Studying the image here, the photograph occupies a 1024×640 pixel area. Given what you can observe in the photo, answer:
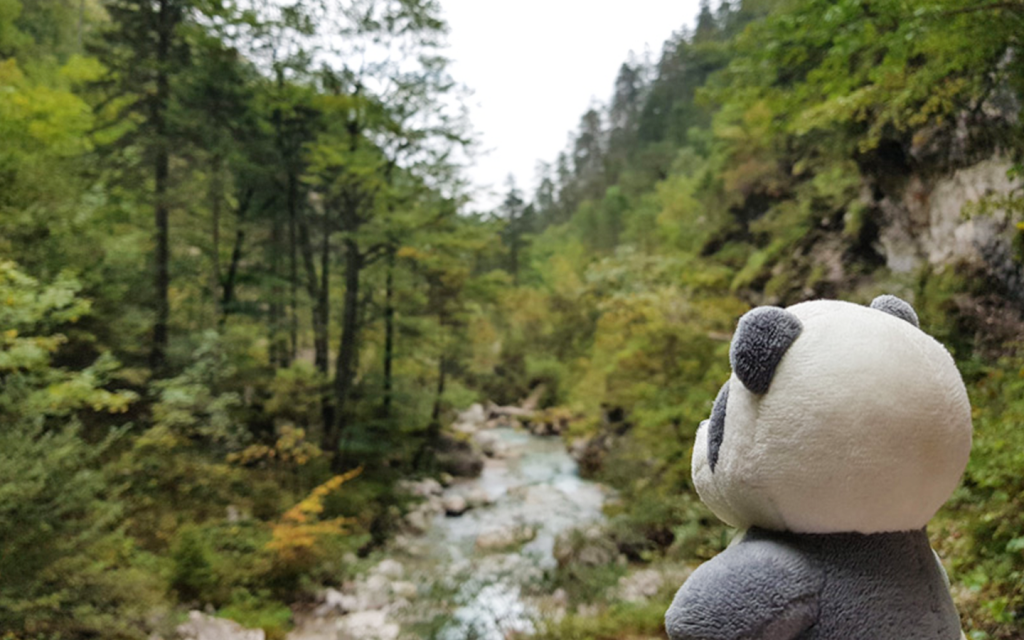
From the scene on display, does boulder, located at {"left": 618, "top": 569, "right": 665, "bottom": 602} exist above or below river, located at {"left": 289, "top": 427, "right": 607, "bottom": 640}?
above

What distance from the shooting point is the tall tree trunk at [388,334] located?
30.3 feet

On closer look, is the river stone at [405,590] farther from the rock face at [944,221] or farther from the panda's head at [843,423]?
the rock face at [944,221]

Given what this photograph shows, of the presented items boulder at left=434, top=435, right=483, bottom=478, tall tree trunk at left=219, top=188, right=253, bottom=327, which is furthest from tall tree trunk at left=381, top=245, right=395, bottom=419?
tall tree trunk at left=219, top=188, right=253, bottom=327

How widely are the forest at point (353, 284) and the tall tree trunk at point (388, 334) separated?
0.07 meters

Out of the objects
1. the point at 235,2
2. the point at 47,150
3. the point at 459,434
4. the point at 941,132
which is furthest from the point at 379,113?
the point at 941,132

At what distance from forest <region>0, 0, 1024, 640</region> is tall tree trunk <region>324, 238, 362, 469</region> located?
48mm

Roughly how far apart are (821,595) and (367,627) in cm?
540

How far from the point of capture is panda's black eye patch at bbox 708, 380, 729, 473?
1.20 metres

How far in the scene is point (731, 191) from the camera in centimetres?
1109

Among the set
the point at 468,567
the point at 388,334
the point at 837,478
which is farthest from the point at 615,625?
the point at 388,334

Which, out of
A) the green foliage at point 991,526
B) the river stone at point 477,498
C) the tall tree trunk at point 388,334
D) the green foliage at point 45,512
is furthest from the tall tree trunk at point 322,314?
the green foliage at point 991,526

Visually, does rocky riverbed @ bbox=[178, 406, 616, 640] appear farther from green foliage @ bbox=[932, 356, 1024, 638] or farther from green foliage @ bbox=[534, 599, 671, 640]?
green foliage @ bbox=[932, 356, 1024, 638]

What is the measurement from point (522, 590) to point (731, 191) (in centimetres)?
922

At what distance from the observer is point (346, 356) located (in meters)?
8.77
